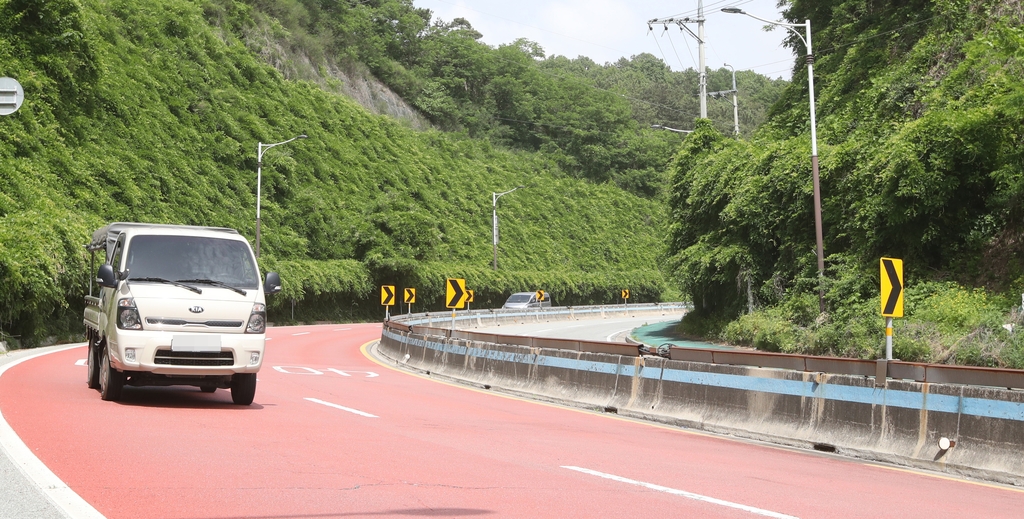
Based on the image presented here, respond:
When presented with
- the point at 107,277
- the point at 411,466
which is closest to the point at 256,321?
the point at 107,277

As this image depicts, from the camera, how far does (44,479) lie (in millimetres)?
7582

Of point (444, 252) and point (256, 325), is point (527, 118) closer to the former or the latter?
point (444, 252)

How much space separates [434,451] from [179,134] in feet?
170

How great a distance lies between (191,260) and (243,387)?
190cm

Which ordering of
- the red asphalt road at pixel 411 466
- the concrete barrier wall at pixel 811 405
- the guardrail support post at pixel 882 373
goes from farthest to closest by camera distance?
the guardrail support post at pixel 882 373
the concrete barrier wall at pixel 811 405
the red asphalt road at pixel 411 466

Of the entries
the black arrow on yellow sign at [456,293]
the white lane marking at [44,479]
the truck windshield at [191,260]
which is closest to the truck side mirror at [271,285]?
the truck windshield at [191,260]

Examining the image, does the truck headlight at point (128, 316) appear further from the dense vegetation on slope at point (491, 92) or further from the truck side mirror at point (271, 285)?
the dense vegetation on slope at point (491, 92)

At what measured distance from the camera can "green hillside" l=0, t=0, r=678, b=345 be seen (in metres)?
38.4

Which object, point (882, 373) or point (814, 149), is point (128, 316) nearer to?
point (882, 373)

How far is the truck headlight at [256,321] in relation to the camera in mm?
13094

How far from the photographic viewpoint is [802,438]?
1220 cm

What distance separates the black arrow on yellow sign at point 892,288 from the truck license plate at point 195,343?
363 inches

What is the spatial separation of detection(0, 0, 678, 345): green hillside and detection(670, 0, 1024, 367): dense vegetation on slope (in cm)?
1101


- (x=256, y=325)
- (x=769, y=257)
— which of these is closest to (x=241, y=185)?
(x=769, y=257)
